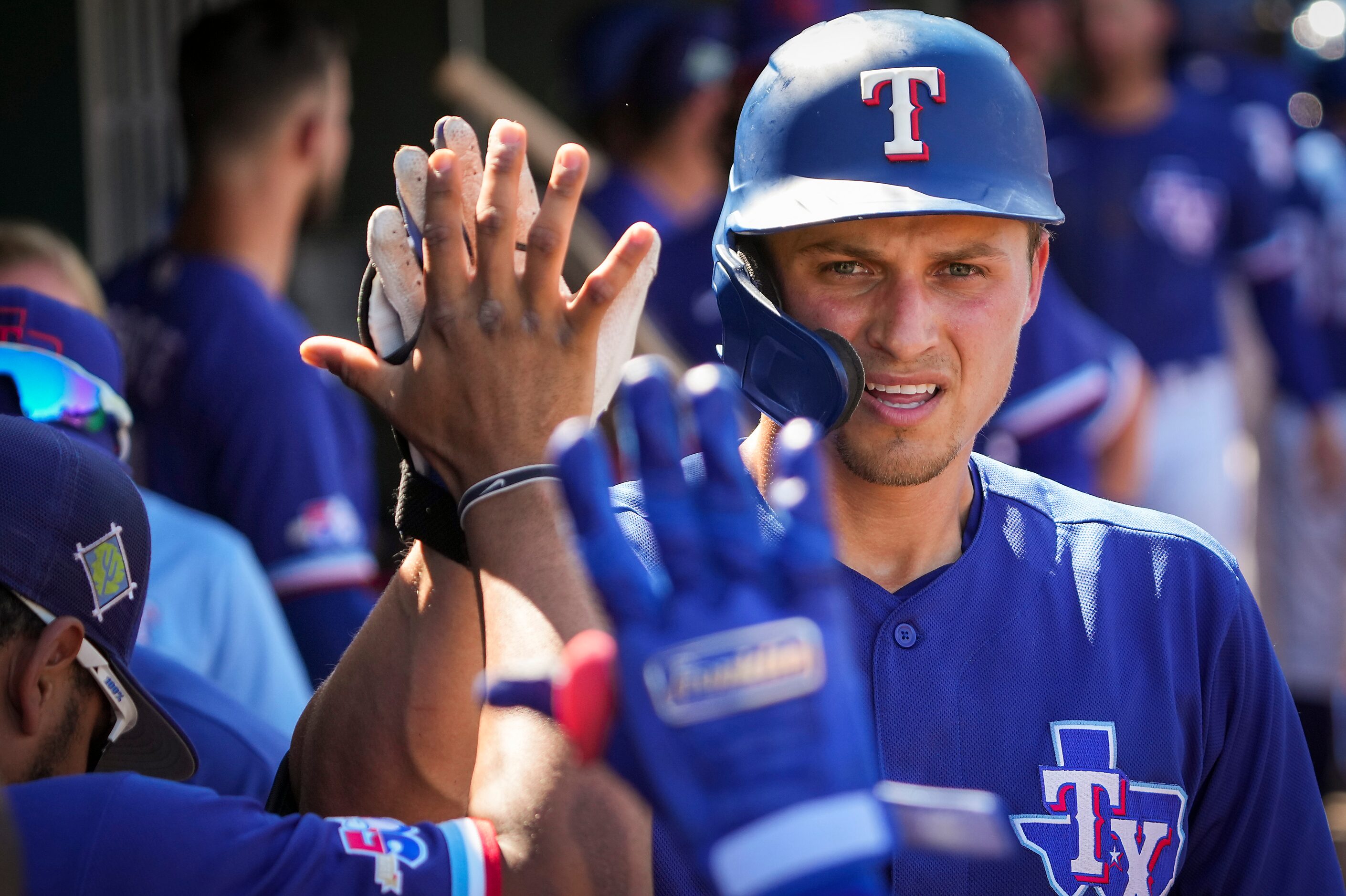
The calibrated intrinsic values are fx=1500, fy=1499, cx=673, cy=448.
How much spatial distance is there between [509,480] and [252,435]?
2157 millimetres

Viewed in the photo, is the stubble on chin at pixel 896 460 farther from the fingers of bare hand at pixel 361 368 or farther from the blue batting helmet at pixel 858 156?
the fingers of bare hand at pixel 361 368

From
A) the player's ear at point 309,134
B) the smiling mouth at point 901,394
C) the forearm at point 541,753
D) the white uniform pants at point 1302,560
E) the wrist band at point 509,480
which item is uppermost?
the player's ear at point 309,134

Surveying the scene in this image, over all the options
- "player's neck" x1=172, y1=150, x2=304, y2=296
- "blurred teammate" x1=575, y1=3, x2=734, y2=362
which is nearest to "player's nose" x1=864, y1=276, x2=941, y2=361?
"player's neck" x1=172, y1=150, x2=304, y2=296

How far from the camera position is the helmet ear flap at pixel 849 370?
181 centimetres

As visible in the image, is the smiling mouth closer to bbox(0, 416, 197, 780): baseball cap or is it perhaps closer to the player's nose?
the player's nose

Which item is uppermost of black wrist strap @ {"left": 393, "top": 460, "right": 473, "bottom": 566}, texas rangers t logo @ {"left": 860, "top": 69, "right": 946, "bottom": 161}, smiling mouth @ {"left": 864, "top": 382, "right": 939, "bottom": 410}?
texas rangers t logo @ {"left": 860, "top": 69, "right": 946, "bottom": 161}

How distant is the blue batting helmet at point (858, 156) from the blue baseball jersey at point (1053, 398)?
83.0 inches

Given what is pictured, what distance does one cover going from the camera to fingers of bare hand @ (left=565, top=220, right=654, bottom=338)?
5.20 ft

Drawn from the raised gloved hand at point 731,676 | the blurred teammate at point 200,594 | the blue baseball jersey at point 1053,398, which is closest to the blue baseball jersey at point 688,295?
the blue baseball jersey at point 1053,398

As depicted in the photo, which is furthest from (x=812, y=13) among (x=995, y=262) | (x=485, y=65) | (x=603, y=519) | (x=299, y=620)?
(x=603, y=519)

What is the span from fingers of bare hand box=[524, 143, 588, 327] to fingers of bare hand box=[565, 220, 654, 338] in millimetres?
24

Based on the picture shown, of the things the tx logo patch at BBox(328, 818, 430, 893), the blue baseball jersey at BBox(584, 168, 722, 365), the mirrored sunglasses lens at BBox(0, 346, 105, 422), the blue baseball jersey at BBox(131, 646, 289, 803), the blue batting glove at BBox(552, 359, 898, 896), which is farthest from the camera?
the blue baseball jersey at BBox(584, 168, 722, 365)

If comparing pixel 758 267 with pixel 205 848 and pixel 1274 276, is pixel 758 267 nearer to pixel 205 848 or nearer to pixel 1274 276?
pixel 205 848

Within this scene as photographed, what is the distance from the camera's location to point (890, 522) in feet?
6.62
